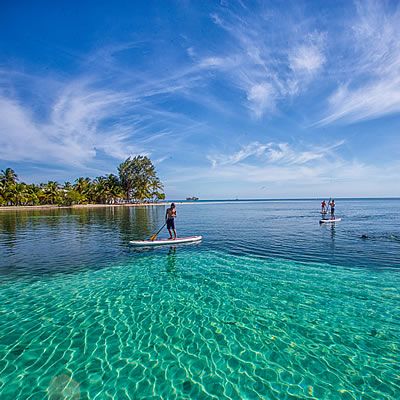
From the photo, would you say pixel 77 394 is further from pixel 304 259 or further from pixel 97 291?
pixel 304 259

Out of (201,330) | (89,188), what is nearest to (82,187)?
(89,188)

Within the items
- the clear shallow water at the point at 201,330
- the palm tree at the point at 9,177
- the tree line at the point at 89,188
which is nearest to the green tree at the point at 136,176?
the tree line at the point at 89,188

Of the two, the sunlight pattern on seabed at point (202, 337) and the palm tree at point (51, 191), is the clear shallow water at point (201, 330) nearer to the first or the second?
the sunlight pattern on seabed at point (202, 337)

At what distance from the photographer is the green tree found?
379 ft

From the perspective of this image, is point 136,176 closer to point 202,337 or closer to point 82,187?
point 82,187

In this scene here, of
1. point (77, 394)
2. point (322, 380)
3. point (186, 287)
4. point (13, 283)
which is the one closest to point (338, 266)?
point (186, 287)

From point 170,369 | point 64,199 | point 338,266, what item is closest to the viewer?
point 170,369

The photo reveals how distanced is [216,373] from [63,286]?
801cm

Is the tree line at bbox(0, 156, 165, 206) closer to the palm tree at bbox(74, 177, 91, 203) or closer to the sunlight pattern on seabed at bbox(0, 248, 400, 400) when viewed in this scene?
the palm tree at bbox(74, 177, 91, 203)

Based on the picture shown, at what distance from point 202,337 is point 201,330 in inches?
13.6

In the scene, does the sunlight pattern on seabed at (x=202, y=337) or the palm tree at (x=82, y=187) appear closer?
the sunlight pattern on seabed at (x=202, y=337)

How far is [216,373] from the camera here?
5.25 meters

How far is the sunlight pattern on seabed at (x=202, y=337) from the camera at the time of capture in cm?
490

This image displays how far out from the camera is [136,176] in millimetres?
116875
